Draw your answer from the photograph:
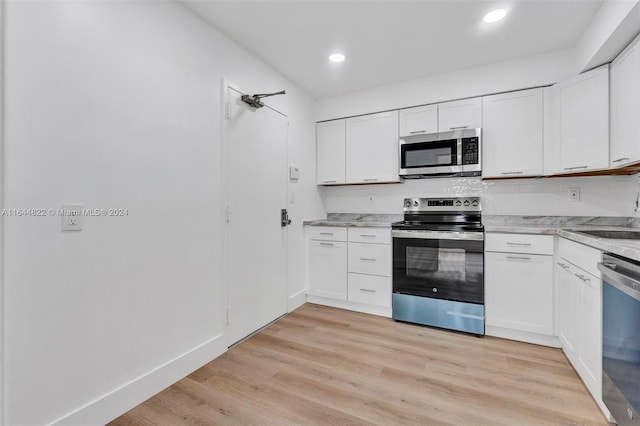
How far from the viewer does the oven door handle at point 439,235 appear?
2.65m

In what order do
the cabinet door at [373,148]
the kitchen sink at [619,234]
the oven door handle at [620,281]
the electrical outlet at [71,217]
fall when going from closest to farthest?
the oven door handle at [620,281], the electrical outlet at [71,217], the kitchen sink at [619,234], the cabinet door at [373,148]

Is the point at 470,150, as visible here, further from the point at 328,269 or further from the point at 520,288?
the point at 328,269

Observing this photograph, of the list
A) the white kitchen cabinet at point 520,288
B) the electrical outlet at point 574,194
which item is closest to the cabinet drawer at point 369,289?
the white kitchen cabinet at point 520,288

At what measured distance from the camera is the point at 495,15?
2162mm

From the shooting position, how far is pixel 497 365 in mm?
2152

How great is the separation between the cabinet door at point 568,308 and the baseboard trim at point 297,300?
241 centimetres

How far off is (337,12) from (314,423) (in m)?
2.67

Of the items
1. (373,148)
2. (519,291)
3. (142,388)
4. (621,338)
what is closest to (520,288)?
(519,291)

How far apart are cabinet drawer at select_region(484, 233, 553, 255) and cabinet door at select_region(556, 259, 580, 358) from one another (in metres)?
0.16

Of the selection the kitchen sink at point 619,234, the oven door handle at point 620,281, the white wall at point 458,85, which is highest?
the white wall at point 458,85

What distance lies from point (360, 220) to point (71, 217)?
2920 mm

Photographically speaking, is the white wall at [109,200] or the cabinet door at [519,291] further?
the cabinet door at [519,291]

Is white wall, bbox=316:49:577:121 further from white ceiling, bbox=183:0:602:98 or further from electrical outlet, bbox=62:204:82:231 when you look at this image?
electrical outlet, bbox=62:204:82:231

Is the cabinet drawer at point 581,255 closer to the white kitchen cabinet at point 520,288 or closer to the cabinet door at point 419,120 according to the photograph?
the white kitchen cabinet at point 520,288
